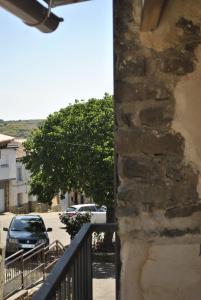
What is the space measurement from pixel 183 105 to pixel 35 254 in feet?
34.1

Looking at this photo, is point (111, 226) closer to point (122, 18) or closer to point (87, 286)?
point (87, 286)

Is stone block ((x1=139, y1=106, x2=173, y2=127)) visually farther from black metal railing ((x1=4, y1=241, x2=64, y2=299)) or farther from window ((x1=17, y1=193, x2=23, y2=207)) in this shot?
window ((x1=17, y1=193, x2=23, y2=207))

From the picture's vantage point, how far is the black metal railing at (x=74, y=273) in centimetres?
205

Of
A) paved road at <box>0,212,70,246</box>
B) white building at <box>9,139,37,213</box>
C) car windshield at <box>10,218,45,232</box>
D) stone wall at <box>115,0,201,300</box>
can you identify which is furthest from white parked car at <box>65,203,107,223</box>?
stone wall at <box>115,0,201,300</box>

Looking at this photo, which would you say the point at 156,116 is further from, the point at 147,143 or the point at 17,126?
the point at 17,126

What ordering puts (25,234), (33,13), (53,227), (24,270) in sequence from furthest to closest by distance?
(53,227), (25,234), (24,270), (33,13)

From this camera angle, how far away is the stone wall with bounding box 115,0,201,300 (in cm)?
275

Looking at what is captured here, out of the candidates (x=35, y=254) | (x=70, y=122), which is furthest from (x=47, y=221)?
(x=35, y=254)

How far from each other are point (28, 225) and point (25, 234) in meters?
0.52

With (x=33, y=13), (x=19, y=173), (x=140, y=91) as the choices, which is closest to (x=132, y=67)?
(x=140, y=91)

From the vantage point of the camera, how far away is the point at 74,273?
2.73 m

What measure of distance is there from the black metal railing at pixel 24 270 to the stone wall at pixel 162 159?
828cm

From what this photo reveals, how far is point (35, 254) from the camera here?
493 inches

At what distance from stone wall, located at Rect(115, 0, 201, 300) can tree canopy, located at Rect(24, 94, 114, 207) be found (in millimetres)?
12734
